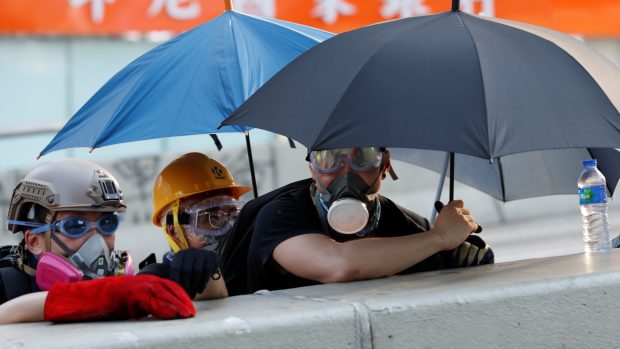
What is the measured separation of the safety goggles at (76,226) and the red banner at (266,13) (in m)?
8.15

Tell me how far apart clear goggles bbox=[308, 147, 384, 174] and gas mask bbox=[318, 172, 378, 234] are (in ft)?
0.15

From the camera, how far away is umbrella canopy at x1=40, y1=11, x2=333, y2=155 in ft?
17.6

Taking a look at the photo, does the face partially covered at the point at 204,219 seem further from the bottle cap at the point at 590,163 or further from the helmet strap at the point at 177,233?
the bottle cap at the point at 590,163

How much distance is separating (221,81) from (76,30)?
25.9ft

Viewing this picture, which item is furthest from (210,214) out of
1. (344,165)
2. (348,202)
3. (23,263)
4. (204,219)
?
(348,202)

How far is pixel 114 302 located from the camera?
116 inches

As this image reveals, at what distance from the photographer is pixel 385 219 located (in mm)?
4543

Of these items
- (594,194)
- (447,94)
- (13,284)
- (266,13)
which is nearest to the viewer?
(447,94)

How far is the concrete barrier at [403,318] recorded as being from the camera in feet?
9.08

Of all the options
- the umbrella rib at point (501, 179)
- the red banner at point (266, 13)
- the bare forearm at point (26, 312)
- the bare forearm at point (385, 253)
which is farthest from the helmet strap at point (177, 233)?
the red banner at point (266, 13)

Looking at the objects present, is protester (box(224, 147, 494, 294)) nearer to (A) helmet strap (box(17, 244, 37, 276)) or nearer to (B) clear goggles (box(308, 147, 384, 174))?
(B) clear goggles (box(308, 147, 384, 174))

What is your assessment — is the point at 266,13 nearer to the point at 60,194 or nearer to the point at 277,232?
the point at 60,194

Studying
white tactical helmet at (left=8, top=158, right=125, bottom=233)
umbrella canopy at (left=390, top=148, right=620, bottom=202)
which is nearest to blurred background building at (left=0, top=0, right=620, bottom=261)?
umbrella canopy at (left=390, top=148, right=620, bottom=202)

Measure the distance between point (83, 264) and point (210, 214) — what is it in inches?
41.1
